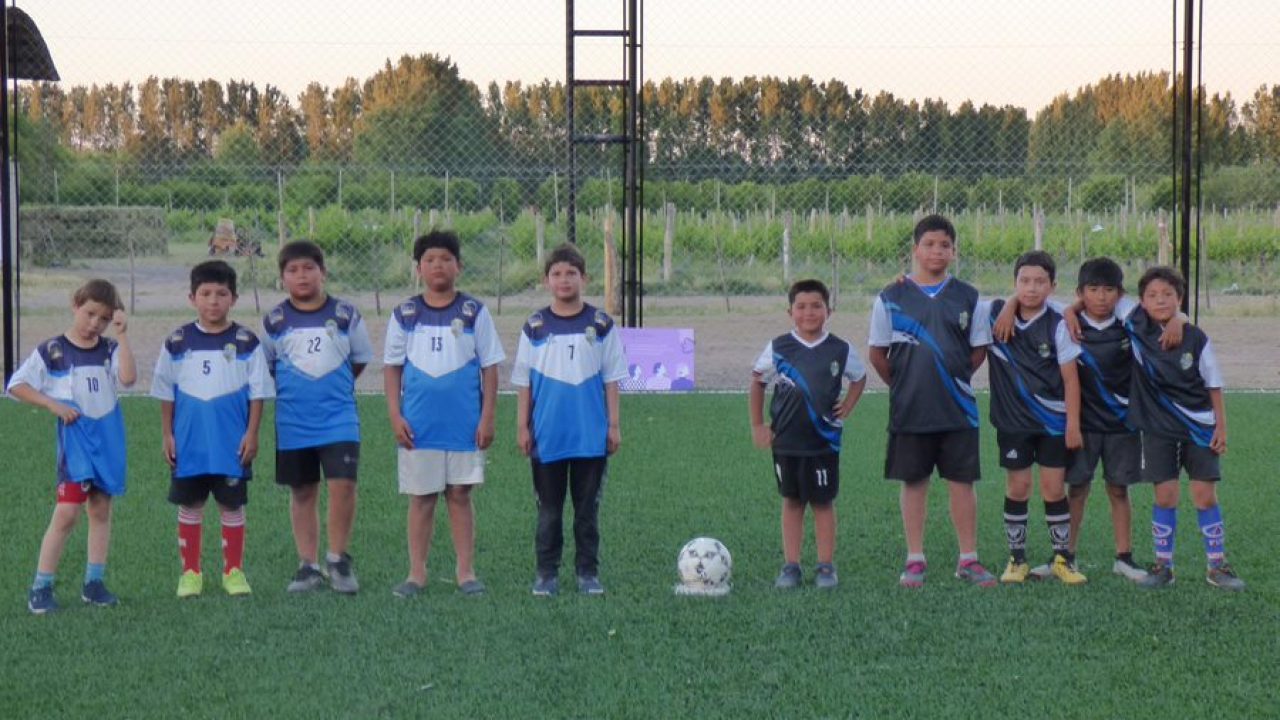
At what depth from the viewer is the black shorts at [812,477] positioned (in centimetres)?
579

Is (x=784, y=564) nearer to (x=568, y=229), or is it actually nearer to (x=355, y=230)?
(x=568, y=229)

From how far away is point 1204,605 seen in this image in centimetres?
546

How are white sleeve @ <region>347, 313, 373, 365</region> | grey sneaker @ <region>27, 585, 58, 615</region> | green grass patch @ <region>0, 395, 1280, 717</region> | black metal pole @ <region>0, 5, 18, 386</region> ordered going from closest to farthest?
1. green grass patch @ <region>0, 395, 1280, 717</region>
2. grey sneaker @ <region>27, 585, 58, 615</region>
3. white sleeve @ <region>347, 313, 373, 365</region>
4. black metal pole @ <region>0, 5, 18, 386</region>

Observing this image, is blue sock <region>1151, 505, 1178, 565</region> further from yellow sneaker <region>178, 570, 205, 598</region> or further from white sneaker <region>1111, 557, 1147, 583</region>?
yellow sneaker <region>178, 570, 205, 598</region>

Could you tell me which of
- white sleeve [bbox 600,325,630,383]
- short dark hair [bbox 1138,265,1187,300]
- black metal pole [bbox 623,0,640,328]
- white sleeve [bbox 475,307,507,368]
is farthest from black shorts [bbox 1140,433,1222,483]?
black metal pole [bbox 623,0,640,328]

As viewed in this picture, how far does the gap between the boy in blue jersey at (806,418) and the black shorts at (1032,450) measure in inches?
24.1

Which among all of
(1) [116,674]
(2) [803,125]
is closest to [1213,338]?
(2) [803,125]

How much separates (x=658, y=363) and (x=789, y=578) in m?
6.60

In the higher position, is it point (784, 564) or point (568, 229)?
point (568, 229)

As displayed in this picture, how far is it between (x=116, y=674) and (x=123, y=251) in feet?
49.8

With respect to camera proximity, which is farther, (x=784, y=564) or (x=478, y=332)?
(x=784, y=564)

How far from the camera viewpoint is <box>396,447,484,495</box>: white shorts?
5.68m

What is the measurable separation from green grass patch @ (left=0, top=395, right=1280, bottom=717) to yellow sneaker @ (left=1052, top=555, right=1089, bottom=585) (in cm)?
9

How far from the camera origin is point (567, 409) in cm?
571
